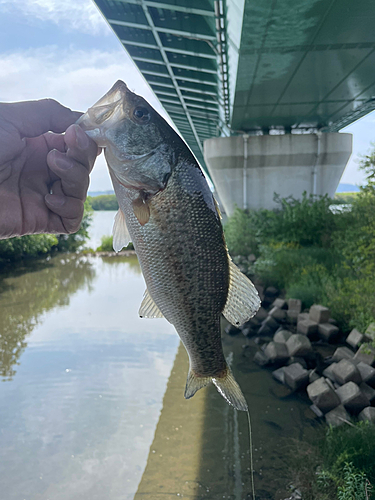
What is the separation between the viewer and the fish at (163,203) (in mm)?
1955

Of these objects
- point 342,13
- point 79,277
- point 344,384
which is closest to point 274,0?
point 342,13

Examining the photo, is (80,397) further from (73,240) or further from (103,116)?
(73,240)

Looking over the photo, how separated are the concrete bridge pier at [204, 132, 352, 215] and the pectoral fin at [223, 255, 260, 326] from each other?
53.2ft

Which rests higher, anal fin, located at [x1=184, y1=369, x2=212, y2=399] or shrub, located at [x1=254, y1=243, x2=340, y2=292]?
anal fin, located at [x1=184, y1=369, x2=212, y2=399]

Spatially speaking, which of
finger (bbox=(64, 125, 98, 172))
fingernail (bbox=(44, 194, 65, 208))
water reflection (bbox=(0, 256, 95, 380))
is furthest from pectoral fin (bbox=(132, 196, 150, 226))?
water reflection (bbox=(0, 256, 95, 380))

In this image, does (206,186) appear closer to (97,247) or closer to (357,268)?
(357,268)

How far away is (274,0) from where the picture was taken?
20.0ft

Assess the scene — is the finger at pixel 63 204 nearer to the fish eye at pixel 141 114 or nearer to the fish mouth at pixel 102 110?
the fish mouth at pixel 102 110

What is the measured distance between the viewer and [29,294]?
15.1 metres

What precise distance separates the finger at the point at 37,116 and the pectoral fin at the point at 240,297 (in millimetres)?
1281

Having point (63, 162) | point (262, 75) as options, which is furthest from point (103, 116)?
point (262, 75)

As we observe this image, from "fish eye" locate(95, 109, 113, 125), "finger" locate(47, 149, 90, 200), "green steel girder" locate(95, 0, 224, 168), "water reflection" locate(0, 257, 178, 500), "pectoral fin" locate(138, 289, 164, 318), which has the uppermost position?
"green steel girder" locate(95, 0, 224, 168)

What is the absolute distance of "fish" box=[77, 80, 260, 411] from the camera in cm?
196

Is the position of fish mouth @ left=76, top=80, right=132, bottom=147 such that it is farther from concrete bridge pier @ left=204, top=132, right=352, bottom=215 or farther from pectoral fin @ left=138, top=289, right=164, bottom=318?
concrete bridge pier @ left=204, top=132, right=352, bottom=215
